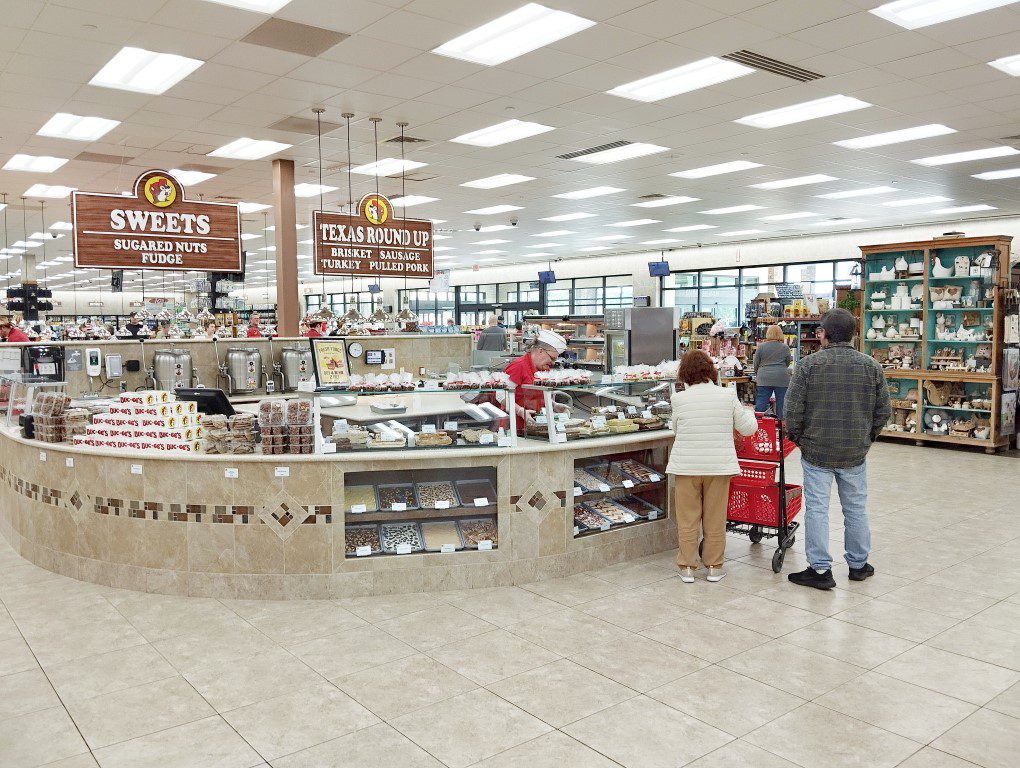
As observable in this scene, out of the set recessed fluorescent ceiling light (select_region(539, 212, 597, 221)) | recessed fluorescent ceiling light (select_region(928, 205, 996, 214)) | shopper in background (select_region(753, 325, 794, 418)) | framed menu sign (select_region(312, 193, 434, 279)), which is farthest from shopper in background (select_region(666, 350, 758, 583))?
recessed fluorescent ceiling light (select_region(928, 205, 996, 214))

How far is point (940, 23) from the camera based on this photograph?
5.54 meters

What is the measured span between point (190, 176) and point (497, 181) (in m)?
4.34

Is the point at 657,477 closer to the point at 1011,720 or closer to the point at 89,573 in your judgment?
the point at 1011,720

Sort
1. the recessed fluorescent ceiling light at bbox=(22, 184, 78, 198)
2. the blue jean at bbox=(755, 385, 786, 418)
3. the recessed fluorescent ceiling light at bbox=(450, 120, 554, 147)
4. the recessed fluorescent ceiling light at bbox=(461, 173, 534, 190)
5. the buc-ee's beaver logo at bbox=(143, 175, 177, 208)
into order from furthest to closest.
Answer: the recessed fluorescent ceiling light at bbox=(22, 184, 78, 198)
the recessed fluorescent ceiling light at bbox=(461, 173, 534, 190)
the blue jean at bbox=(755, 385, 786, 418)
the recessed fluorescent ceiling light at bbox=(450, 120, 554, 147)
the buc-ee's beaver logo at bbox=(143, 175, 177, 208)

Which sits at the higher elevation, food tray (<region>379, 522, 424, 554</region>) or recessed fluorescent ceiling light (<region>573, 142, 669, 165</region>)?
recessed fluorescent ceiling light (<region>573, 142, 669, 165</region>)

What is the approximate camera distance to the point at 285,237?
9797 mm

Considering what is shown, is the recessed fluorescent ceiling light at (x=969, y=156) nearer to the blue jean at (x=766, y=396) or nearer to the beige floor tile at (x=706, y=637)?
the blue jean at (x=766, y=396)

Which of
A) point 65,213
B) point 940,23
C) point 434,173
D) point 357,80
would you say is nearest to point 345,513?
point 357,80

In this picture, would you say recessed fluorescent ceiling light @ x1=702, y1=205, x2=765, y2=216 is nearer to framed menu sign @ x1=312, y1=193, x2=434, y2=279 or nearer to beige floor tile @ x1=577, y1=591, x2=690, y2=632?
framed menu sign @ x1=312, y1=193, x2=434, y2=279

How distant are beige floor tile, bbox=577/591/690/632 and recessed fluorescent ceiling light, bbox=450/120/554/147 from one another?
17.9ft

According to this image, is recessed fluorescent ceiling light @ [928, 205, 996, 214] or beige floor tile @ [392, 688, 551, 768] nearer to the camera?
beige floor tile @ [392, 688, 551, 768]

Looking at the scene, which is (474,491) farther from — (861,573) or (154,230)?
(154,230)

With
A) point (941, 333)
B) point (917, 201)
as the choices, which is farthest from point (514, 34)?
point (917, 201)

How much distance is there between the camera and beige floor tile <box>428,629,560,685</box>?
3609mm
